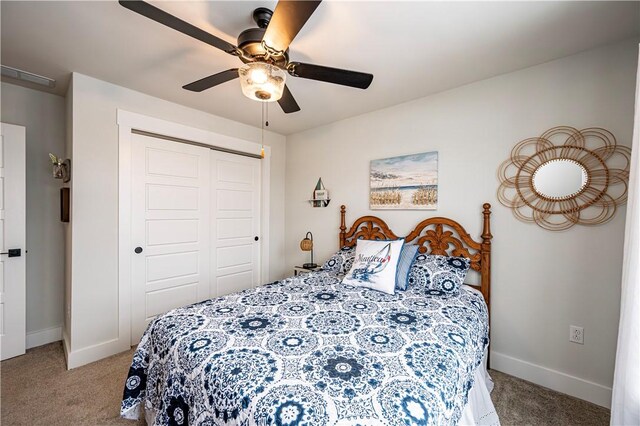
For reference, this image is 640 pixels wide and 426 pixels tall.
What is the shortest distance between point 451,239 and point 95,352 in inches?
129

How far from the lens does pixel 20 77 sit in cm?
230

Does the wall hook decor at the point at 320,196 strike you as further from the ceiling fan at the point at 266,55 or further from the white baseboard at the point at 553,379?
the white baseboard at the point at 553,379

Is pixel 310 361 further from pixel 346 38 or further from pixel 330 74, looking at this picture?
pixel 346 38

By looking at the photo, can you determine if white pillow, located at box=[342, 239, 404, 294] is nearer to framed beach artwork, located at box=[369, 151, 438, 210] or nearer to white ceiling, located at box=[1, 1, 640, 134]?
framed beach artwork, located at box=[369, 151, 438, 210]

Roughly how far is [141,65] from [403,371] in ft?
8.91

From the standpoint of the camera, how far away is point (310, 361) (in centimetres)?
118

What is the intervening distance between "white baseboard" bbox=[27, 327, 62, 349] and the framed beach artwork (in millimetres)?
3456

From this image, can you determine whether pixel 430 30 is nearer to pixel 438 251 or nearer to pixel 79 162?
pixel 438 251

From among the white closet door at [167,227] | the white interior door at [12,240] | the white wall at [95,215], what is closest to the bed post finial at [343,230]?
the white closet door at [167,227]

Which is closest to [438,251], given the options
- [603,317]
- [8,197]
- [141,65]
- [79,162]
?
[603,317]

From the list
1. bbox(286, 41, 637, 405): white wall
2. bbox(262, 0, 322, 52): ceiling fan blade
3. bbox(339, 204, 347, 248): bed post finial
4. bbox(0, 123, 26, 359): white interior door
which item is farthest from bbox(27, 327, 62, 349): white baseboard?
bbox(286, 41, 637, 405): white wall

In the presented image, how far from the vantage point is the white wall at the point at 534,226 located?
1.87 metres

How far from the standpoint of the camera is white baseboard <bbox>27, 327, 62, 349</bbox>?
2646 millimetres

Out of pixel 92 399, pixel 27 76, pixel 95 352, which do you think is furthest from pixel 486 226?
pixel 27 76
